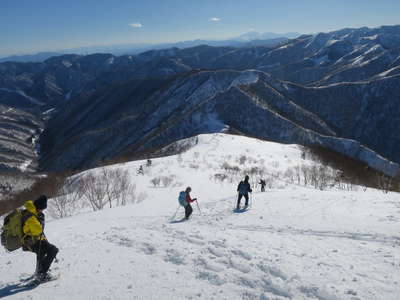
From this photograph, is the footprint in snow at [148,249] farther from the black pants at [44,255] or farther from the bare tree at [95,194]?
the bare tree at [95,194]

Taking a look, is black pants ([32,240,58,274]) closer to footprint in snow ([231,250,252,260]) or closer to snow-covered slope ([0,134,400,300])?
snow-covered slope ([0,134,400,300])

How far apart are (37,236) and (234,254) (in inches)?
199

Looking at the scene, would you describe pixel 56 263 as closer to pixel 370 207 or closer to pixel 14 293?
pixel 14 293

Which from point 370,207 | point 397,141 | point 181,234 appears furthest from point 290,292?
point 397,141

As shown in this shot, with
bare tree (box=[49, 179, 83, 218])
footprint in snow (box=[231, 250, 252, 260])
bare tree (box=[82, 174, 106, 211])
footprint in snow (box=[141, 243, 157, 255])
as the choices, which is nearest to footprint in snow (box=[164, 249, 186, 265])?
footprint in snow (box=[141, 243, 157, 255])

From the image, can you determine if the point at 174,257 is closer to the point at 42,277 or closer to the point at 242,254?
the point at 242,254

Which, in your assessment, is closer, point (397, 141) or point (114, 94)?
point (397, 141)

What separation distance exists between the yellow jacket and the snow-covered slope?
4.14 ft

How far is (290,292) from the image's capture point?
679cm

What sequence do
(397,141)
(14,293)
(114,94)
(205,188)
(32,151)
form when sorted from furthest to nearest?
1. (114,94)
2. (32,151)
3. (397,141)
4. (205,188)
5. (14,293)

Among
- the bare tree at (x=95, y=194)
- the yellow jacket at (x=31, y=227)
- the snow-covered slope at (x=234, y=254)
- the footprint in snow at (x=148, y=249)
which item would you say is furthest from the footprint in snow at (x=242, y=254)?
the bare tree at (x=95, y=194)

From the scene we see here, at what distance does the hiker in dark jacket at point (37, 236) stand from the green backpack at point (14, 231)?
0.07 meters

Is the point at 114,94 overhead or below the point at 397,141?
overhead

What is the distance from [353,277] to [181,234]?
19.3 feet
